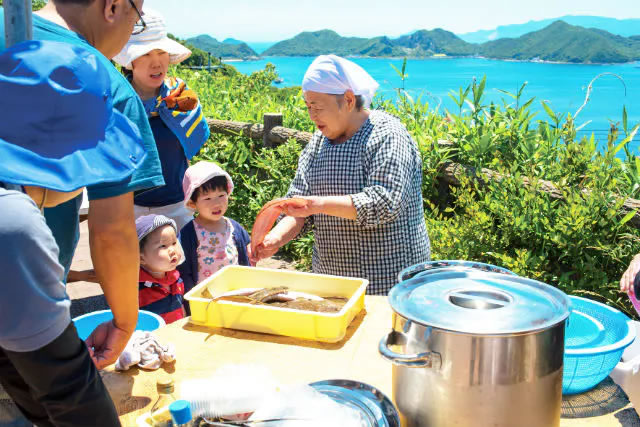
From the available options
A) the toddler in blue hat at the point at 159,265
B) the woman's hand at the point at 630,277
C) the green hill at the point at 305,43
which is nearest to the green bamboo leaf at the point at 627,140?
the woman's hand at the point at 630,277

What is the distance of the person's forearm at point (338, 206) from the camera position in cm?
242

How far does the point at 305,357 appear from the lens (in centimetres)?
170

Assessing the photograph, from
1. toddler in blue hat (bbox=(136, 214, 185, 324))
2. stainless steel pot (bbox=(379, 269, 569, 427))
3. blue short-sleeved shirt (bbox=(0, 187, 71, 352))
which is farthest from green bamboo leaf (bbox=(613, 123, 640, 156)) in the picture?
blue short-sleeved shirt (bbox=(0, 187, 71, 352))

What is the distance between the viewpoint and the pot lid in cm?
103

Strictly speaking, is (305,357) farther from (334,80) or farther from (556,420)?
(334,80)

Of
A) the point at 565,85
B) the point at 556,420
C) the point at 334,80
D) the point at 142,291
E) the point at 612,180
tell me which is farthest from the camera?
the point at 565,85

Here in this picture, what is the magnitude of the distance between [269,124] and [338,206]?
3.43 m

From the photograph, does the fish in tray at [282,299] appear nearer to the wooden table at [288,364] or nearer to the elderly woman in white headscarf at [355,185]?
the wooden table at [288,364]

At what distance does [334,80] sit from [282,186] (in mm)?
2865

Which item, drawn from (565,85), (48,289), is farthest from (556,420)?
(565,85)

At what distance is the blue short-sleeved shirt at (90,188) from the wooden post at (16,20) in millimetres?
137

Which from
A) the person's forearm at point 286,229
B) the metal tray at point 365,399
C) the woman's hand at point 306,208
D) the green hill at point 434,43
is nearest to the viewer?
the metal tray at point 365,399

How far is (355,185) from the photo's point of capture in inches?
103

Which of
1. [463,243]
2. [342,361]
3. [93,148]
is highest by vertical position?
[93,148]
